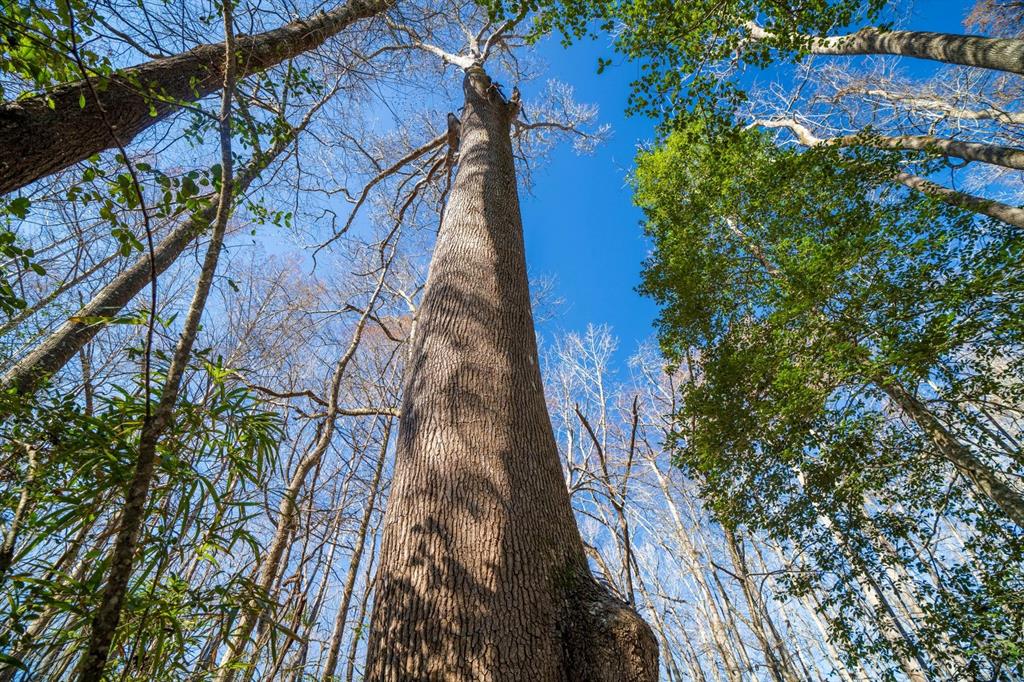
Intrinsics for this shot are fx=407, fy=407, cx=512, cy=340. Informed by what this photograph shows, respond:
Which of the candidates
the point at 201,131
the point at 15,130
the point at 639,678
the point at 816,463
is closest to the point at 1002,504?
the point at 816,463

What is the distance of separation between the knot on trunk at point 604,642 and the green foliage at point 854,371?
2.67 metres

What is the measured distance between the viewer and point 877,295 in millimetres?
3129

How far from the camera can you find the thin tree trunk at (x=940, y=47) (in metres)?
3.41

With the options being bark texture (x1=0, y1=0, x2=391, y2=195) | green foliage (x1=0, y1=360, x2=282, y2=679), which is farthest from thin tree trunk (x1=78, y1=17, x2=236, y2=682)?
bark texture (x1=0, y1=0, x2=391, y2=195)

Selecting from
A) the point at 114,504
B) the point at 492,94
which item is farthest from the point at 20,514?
the point at 492,94

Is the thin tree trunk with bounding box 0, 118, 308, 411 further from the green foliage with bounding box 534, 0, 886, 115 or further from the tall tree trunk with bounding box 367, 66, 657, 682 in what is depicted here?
the green foliage with bounding box 534, 0, 886, 115

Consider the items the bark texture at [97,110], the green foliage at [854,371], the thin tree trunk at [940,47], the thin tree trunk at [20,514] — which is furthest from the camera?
the thin tree trunk at [940,47]

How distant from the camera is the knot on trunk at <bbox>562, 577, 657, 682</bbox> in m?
1.05

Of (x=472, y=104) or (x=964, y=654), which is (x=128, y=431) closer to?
(x=472, y=104)

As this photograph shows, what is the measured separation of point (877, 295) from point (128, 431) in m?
4.45

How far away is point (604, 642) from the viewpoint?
3.58 feet

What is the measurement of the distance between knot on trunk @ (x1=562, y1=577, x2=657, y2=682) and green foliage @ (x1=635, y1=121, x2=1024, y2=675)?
2.67m

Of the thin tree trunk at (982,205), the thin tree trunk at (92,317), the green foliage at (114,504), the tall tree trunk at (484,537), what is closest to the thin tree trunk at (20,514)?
the green foliage at (114,504)

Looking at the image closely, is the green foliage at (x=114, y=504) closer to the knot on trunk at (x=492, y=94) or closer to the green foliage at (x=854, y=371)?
the knot on trunk at (x=492, y=94)
